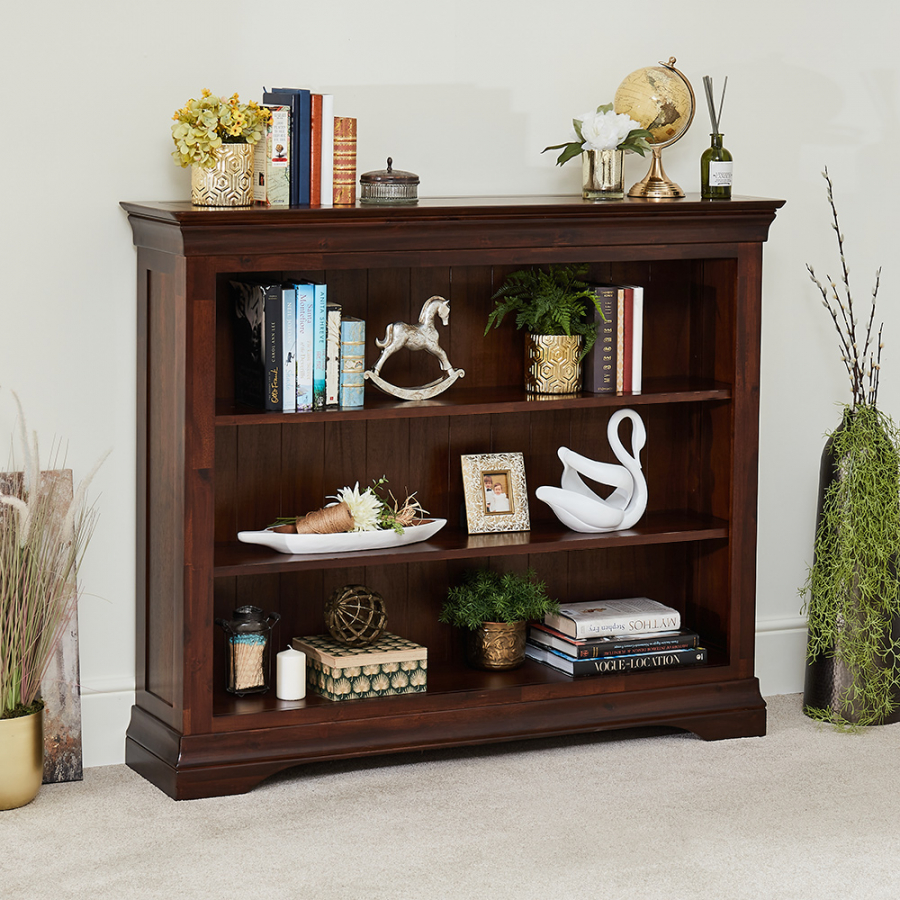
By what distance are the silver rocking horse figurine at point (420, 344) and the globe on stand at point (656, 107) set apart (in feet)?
1.94

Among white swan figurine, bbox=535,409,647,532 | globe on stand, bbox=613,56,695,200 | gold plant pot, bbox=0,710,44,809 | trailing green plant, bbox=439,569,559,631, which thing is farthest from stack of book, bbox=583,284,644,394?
gold plant pot, bbox=0,710,44,809

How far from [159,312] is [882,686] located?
2.05 metres

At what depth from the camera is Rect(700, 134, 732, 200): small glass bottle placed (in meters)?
3.47

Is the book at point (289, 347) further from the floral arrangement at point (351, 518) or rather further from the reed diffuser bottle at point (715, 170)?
the reed diffuser bottle at point (715, 170)

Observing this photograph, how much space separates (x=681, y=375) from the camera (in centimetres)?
377

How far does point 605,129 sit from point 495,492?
36.1 inches

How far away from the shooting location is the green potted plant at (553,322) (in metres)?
3.44

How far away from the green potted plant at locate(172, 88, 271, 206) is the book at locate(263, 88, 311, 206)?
0.18 ft

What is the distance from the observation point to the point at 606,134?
11.1 ft

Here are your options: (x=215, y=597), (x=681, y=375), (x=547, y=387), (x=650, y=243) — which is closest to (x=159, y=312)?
(x=215, y=597)

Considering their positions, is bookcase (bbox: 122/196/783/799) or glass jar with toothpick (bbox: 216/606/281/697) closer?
bookcase (bbox: 122/196/783/799)

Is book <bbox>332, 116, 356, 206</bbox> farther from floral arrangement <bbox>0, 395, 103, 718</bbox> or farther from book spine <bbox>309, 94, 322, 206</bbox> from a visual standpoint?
floral arrangement <bbox>0, 395, 103, 718</bbox>

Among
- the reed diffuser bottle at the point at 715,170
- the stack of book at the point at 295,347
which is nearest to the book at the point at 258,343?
the stack of book at the point at 295,347

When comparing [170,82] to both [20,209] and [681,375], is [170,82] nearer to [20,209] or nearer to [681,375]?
[20,209]
